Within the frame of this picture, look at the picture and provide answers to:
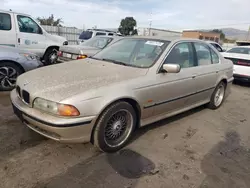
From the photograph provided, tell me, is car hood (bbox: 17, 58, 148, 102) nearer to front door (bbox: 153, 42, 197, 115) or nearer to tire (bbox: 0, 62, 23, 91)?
front door (bbox: 153, 42, 197, 115)

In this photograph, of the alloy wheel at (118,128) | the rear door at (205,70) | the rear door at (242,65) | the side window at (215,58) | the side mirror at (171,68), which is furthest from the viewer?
the rear door at (242,65)

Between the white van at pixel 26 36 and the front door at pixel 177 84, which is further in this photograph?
the white van at pixel 26 36

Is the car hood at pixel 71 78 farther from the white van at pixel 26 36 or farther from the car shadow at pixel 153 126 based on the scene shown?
the white van at pixel 26 36

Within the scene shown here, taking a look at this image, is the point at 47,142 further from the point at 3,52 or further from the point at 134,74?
the point at 3,52

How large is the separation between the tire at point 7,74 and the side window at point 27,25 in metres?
2.79

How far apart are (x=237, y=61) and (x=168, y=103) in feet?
17.8

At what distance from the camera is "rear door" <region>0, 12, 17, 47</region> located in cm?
687

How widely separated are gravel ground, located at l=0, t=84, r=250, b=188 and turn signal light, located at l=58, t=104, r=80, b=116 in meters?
0.67

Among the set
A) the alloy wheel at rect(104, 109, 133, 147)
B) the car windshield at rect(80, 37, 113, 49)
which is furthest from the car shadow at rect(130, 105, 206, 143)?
the car windshield at rect(80, 37, 113, 49)

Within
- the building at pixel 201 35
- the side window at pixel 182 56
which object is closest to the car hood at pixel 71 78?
the side window at pixel 182 56

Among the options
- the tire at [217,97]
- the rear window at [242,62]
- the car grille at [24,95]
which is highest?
the rear window at [242,62]

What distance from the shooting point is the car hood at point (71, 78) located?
2.55m

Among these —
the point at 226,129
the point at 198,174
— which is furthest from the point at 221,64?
the point at 198,174

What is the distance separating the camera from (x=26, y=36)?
7.40 metres
